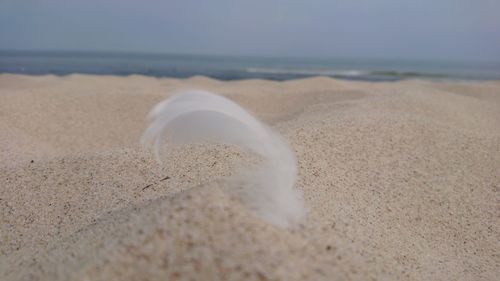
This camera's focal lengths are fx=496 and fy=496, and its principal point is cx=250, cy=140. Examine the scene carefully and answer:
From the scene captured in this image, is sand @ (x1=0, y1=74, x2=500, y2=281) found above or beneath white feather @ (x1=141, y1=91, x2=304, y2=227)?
beneath

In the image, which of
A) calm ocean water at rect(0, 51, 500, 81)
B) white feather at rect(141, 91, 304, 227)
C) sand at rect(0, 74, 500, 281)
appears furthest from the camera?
calm ocean water at rect(0, 51, 500, 81)

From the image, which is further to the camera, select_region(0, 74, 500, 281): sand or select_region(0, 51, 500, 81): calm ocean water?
select_region(0, 51, 500, 81): calm ocean water

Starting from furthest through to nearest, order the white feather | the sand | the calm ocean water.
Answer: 1. the calm ocean water
2. the white feather
3. the sand

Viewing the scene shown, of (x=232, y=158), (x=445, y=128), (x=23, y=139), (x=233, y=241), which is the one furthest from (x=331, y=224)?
(x=23, y=139)

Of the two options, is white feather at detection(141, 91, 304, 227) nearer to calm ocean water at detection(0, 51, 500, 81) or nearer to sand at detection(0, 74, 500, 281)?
sand at detection(0, 74, 500, 281)

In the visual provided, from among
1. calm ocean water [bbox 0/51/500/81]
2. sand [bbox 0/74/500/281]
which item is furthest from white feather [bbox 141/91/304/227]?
calm ocean water [bbox 0/51/500/81]

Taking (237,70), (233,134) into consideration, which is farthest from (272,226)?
(237,70)

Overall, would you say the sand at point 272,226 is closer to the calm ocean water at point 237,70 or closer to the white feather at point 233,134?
the white feather at point 233,134
